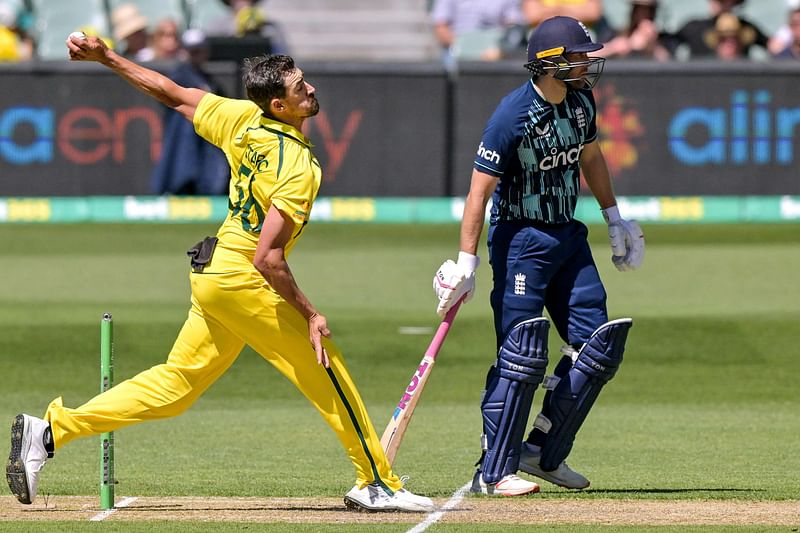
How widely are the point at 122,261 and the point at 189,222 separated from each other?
2.46 m

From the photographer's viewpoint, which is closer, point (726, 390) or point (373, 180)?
point (726, 390)

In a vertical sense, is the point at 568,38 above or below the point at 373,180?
above

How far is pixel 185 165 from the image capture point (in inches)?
742

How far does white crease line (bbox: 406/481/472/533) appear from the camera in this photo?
692cm

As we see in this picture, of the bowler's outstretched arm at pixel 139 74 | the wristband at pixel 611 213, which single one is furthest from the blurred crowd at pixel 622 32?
the bowler's outstretched arm at pixel 139 74

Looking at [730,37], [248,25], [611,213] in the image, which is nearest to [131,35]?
[248,25]

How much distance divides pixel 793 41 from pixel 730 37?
839 millimetres

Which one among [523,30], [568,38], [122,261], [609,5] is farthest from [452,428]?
[609,5]

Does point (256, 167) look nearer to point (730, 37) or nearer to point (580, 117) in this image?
point (580, 117)

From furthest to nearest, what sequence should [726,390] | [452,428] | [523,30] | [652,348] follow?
[523,30] → [652,348] → [726,390] → [452,428]

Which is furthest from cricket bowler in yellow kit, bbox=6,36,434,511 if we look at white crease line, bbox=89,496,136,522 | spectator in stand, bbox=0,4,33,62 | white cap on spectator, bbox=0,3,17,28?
white cap on spectator, bbox=0,3,17,28

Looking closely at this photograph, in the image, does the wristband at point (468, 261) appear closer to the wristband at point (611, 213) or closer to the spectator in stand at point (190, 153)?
the wristband at point (611, 213)

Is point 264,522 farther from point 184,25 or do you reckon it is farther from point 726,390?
point 184,25

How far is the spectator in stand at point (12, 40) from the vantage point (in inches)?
794
